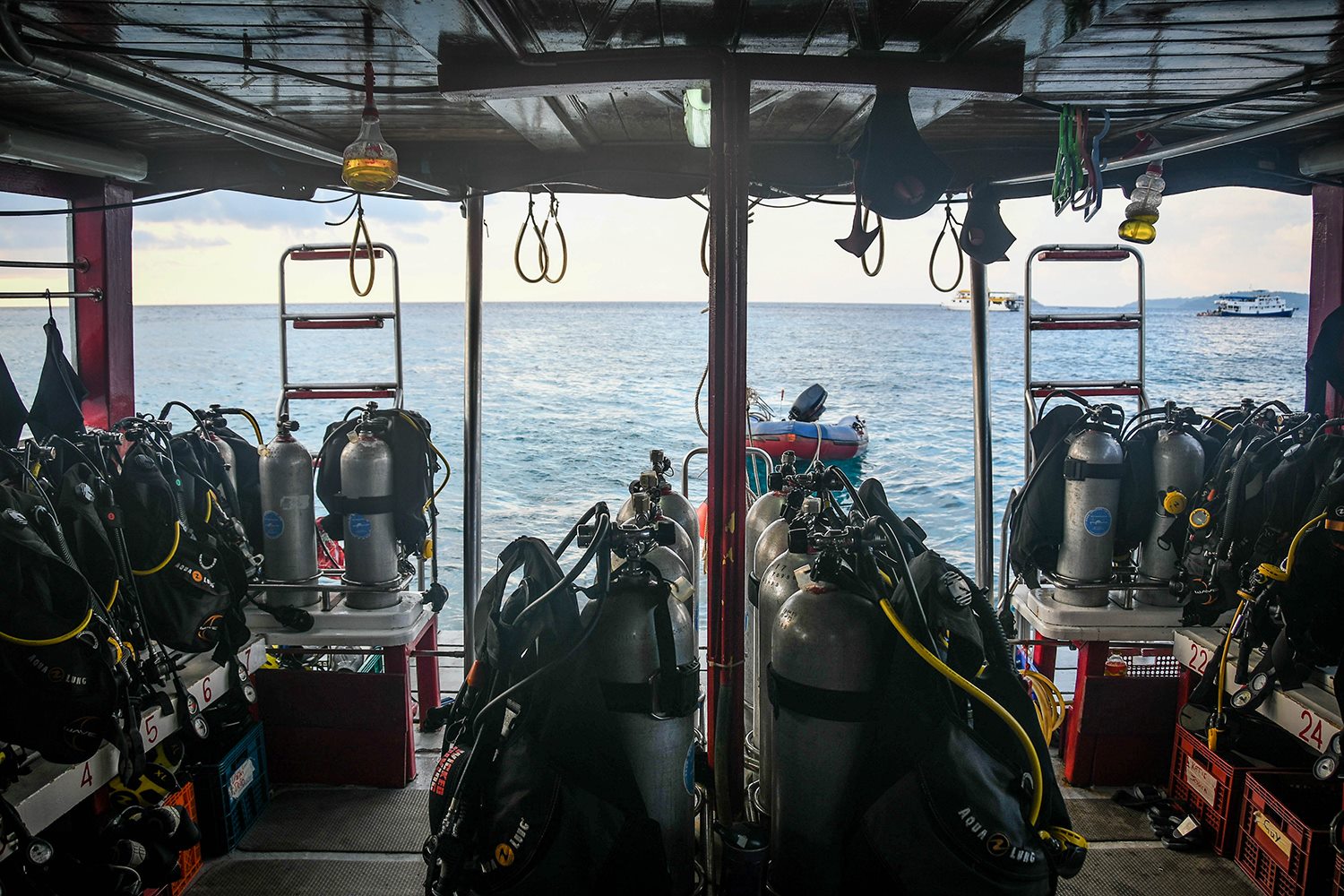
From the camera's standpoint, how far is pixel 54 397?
492cm

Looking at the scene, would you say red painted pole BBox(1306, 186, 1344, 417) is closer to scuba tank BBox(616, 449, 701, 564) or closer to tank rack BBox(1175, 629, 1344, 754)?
tank rack BBox(1175, 629, 1344, 754)

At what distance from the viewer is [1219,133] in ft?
13.9

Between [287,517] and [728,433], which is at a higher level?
[728,433]

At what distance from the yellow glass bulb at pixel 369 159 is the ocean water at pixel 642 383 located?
21.5 feet

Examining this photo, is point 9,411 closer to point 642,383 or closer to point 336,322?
point 336,322

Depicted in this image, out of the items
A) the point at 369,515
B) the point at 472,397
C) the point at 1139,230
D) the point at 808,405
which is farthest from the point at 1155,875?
the point at 808,405

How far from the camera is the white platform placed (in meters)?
4.34

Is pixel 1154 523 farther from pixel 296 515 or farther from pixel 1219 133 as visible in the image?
pixel 296 515

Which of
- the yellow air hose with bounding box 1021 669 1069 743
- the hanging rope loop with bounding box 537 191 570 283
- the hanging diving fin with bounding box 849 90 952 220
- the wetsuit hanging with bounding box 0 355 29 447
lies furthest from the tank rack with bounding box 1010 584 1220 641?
the wetsuit hanging with bounding box 0 355 29 447

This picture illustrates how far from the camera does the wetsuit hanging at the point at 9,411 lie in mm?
4707

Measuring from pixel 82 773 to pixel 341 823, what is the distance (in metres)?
1.37

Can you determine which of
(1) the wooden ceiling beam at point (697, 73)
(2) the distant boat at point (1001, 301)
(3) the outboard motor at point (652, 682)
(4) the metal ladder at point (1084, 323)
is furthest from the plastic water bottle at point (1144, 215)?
(2) the distant boat at point (1001, 301)

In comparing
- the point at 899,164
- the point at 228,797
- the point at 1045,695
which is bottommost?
the point at 228,797

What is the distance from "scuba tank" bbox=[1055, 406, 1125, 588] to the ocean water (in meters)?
5.22
